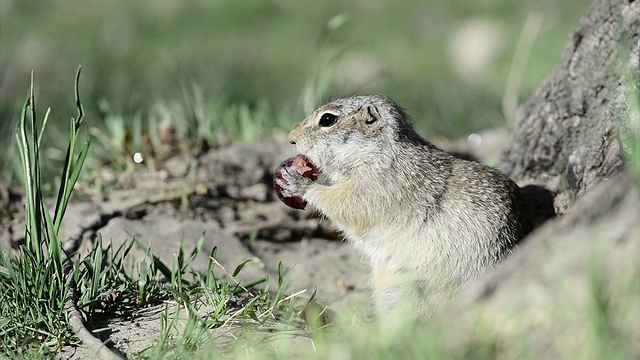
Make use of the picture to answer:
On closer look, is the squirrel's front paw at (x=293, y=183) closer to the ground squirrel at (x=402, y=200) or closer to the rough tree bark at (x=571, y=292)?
the ground squirrel at (x=402, y=200)

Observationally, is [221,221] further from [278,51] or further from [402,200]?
[278,51]

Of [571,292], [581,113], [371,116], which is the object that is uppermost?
[581,113]

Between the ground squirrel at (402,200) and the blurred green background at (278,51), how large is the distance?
205 centimetres

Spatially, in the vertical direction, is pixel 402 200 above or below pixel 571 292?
below

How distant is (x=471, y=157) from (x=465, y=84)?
3200 millimetres

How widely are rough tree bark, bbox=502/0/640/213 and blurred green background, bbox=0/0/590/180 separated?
2.02m

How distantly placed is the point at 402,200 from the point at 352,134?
465mm

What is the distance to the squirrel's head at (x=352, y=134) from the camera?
4.09 m

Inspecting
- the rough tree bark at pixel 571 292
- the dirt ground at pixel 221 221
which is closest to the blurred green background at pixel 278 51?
the dirt ground at pixel 221 221

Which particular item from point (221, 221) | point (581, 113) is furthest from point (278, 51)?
point (581, 113)

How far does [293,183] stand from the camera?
414cm

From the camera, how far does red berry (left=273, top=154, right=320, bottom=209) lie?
4.17m

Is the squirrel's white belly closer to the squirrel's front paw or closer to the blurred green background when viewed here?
the squirrel's front paw

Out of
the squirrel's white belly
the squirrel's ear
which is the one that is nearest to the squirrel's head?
the squirrel's ear
